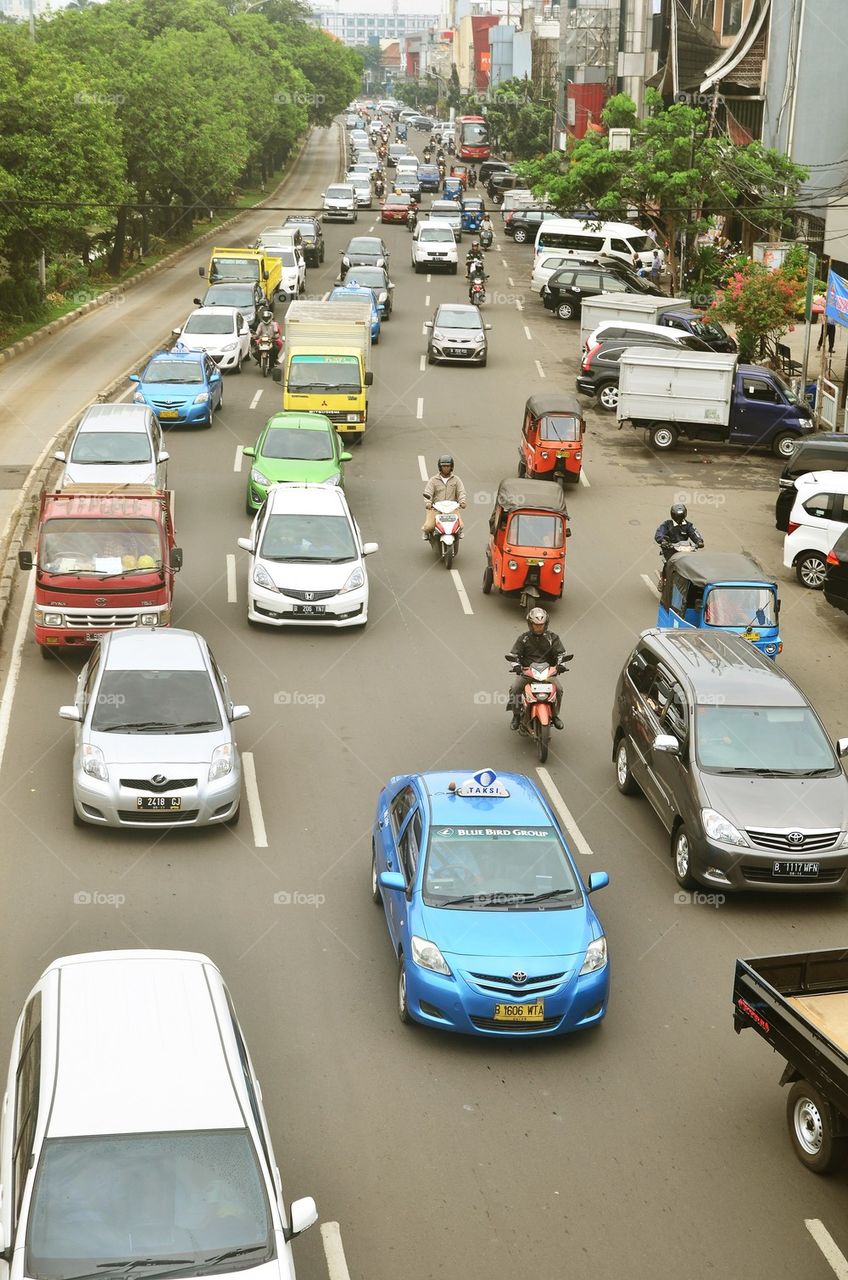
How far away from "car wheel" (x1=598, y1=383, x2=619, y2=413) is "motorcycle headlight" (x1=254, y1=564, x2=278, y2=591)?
1734 centimetres

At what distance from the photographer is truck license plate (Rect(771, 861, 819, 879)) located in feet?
42.6

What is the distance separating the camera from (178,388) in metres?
31.6

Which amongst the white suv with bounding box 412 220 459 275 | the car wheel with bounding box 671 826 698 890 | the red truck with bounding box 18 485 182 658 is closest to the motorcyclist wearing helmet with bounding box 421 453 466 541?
the red truck with bounding box 18 485 182 658

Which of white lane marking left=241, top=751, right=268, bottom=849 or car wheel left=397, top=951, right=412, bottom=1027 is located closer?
car wheel left=397, top=951, right=412, bottom=1027

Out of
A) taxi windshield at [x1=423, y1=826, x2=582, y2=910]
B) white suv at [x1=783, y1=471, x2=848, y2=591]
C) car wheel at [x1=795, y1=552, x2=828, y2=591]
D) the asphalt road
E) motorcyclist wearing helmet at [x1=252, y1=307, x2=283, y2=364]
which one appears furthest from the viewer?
motorcyclist wearing helmet at [x1=252, y1=307, x2=283, y2=364]

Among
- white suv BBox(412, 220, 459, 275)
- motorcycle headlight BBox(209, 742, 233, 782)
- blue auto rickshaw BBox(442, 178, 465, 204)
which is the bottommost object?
blue auto rickshaw BBox(442, 178, 465, 204)

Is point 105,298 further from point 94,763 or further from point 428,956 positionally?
point 428,956

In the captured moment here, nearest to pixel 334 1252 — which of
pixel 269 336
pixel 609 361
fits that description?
pixel 609 361

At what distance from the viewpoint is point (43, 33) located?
185ft

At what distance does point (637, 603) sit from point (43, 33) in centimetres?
4430

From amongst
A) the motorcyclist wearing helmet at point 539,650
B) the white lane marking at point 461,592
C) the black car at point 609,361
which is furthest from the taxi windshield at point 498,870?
the black car at point 609,361

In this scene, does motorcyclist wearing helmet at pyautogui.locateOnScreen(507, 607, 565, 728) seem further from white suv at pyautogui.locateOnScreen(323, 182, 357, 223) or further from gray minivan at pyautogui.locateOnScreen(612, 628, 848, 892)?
white suv at pyautogui.locateOnScreen(323, 182, 357, 223)

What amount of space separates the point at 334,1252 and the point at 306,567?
12604 millimetres

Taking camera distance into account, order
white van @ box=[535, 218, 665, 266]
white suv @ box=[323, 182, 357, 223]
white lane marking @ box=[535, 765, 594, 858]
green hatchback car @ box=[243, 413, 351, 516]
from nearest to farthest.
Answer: white lane marking @ box=[535, 765, 594, 858]
green hatchback car @ box=[243, 413, 351, 516]
white van @ box=[535, 218, 665, 266]
white suv @ box=[323, 182, 357, 223]
